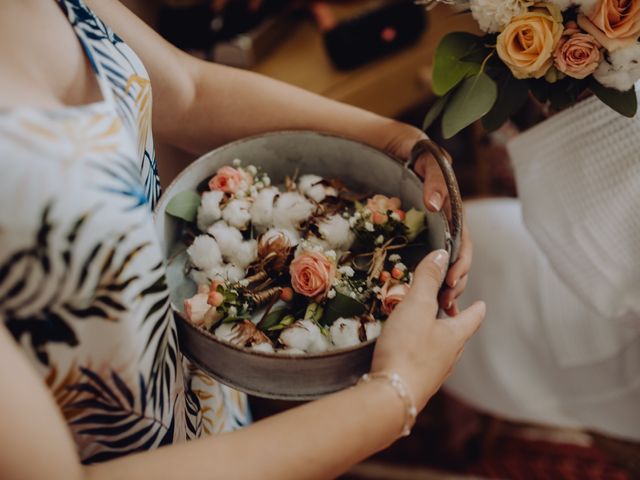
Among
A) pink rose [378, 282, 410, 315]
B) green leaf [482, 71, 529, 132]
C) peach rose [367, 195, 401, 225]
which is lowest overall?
pink rose [378, 282, 410, 315]

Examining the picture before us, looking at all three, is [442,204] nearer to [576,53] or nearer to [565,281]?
[576,53]

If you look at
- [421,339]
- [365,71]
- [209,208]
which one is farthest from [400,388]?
[365,71]

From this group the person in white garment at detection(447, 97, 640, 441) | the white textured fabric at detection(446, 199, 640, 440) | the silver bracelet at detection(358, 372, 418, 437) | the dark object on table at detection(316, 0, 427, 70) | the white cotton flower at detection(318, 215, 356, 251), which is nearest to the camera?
the silver bracelet at detection(358, 372, 418, 437)

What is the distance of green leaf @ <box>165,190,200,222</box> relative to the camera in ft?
2.45

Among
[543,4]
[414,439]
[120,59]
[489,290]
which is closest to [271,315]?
[120,59]

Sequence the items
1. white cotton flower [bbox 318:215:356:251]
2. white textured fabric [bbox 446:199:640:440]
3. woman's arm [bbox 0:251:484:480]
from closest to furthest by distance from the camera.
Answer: woman's arm [bbox 0:251:484:480] < white cotton flower [bbox 318:215:356:251] < white textured fabric [bbox 446:199:640:440]

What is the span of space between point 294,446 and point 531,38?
0.51 meters

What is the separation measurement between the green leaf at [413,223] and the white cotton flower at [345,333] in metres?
0.14

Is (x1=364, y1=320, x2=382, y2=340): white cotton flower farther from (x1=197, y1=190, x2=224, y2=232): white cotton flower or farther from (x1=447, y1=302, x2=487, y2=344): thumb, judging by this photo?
(x1=197, y1=190, x2=224, y2=232): white cotton flower

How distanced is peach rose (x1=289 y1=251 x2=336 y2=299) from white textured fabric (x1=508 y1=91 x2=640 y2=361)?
406 mm

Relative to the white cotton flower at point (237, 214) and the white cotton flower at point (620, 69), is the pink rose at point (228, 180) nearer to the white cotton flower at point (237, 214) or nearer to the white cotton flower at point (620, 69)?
the white cotton flower at point (237, 214)

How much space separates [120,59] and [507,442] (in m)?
1.40

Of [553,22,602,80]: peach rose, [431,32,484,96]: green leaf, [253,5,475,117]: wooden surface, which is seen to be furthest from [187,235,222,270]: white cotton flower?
[253,5,475,117]: wooden surface

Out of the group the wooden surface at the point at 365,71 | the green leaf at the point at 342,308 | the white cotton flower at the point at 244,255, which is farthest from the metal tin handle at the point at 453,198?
the wooden surface at the point at 365,71
